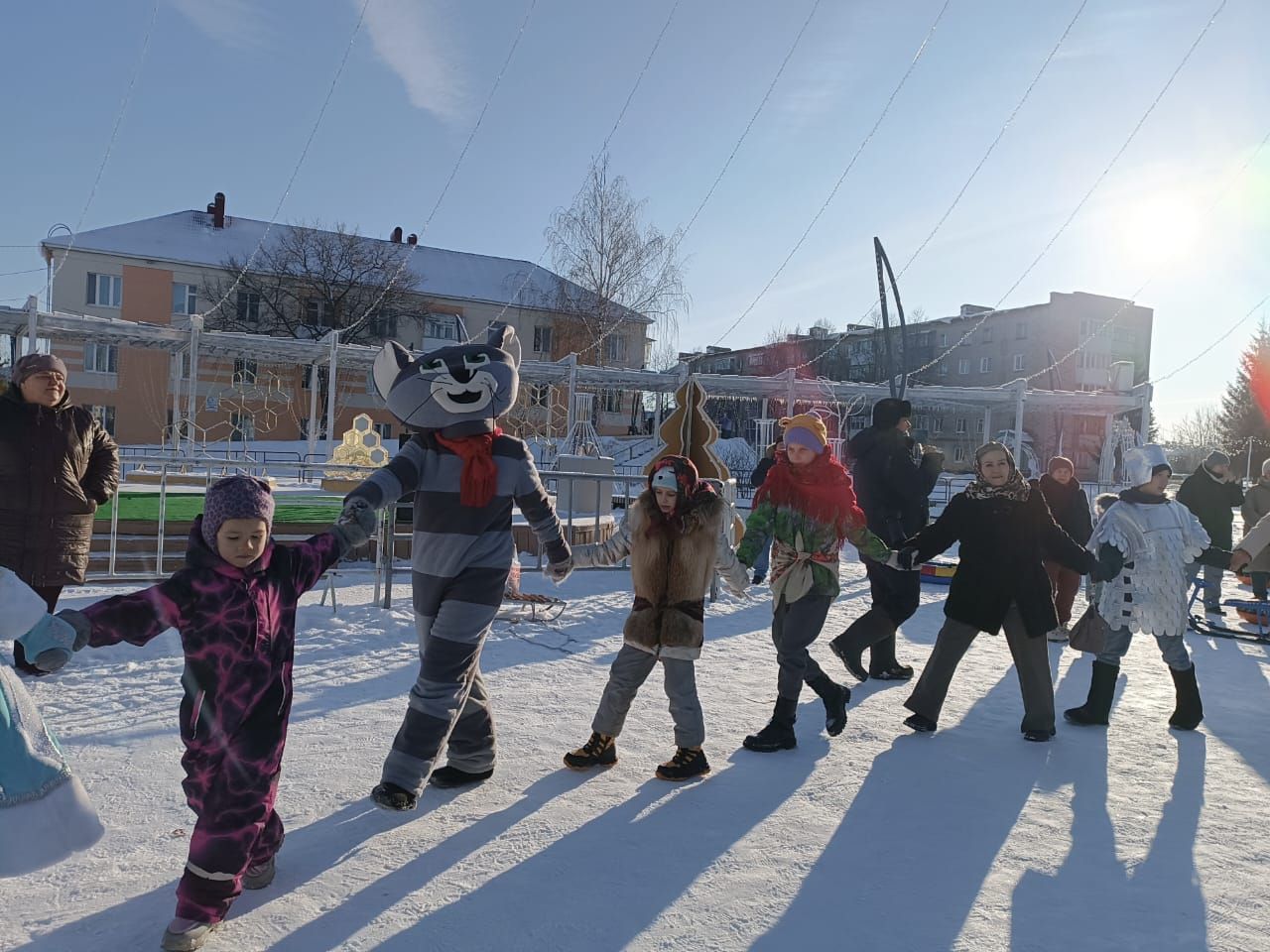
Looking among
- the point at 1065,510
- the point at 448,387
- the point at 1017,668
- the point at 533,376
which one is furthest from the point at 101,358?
the point at 1017,668

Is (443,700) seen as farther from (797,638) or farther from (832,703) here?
(832,703)

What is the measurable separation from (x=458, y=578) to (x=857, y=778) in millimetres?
2047

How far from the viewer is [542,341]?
147ft

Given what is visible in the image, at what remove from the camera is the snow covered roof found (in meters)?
36.8

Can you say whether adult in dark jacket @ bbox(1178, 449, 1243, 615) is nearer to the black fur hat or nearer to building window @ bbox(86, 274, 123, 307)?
the black fur hat

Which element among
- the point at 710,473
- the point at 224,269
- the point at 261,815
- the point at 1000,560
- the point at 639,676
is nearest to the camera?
the point at 261,815

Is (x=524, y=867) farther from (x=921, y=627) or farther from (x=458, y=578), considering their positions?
(x=921, y=627)

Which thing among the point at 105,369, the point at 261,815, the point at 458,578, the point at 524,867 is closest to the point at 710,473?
the point at 458,578

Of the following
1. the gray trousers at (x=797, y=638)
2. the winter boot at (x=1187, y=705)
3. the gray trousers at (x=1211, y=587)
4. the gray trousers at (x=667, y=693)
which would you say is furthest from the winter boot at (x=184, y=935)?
the gray trousers at (x=1211, y=587)

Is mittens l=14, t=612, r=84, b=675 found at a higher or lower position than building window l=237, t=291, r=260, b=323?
lower

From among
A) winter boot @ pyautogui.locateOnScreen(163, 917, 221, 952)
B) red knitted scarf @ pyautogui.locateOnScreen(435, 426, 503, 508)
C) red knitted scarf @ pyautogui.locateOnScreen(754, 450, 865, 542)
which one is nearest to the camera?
winter boot @ pyautogui.locateOnScreen(163, 917, 221, 952)

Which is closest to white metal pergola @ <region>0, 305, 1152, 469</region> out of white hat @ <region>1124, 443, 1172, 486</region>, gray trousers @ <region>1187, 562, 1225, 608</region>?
gray trousers @ <region>1187, 562, 1225, 608</region>

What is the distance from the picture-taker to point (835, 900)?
2.91m

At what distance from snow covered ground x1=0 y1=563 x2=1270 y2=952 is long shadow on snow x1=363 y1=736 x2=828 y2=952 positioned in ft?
0.03
